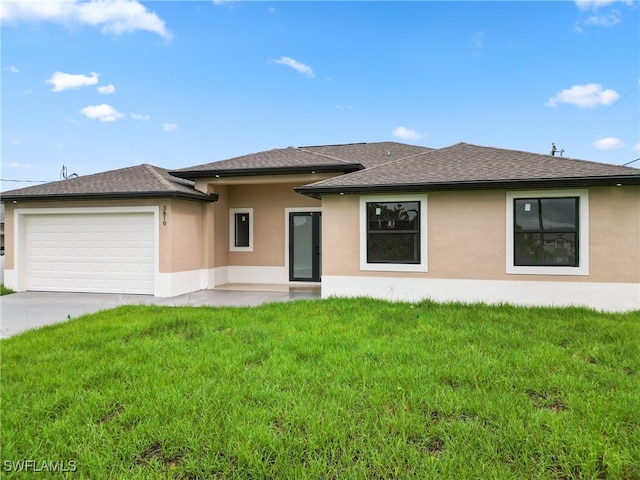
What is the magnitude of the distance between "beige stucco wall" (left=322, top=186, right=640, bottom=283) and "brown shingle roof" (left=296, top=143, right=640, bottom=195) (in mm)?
403

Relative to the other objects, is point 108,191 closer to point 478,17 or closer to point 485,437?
point 485,437

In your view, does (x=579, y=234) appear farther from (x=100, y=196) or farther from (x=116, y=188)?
(x=100, y=196)

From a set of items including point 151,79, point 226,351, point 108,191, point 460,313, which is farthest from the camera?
point 151,79

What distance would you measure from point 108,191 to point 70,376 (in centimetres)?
779

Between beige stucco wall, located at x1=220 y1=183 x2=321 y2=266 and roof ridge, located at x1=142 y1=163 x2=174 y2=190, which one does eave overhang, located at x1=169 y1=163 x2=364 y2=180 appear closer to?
roof ridge, located at x1=142 y1=163 x2=174 y2=190

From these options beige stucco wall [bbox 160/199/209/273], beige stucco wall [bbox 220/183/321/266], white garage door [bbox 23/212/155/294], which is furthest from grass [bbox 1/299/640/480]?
beige stucco wall [bbox 220/183/321/266]

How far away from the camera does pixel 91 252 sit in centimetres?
1110

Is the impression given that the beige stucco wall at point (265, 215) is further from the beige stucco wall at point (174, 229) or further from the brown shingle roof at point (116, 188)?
the brown shingle roof at point (116, 188)

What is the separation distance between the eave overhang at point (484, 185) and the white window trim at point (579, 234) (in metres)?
0.26

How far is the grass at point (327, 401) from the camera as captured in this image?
2.78m

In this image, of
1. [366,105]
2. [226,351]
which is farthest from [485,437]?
[366,105]

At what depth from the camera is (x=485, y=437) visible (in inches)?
120

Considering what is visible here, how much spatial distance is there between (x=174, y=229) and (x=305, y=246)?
4.53 m

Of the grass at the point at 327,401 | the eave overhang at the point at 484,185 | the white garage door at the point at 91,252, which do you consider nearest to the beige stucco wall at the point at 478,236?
the eave overhang at the point at 484,185
